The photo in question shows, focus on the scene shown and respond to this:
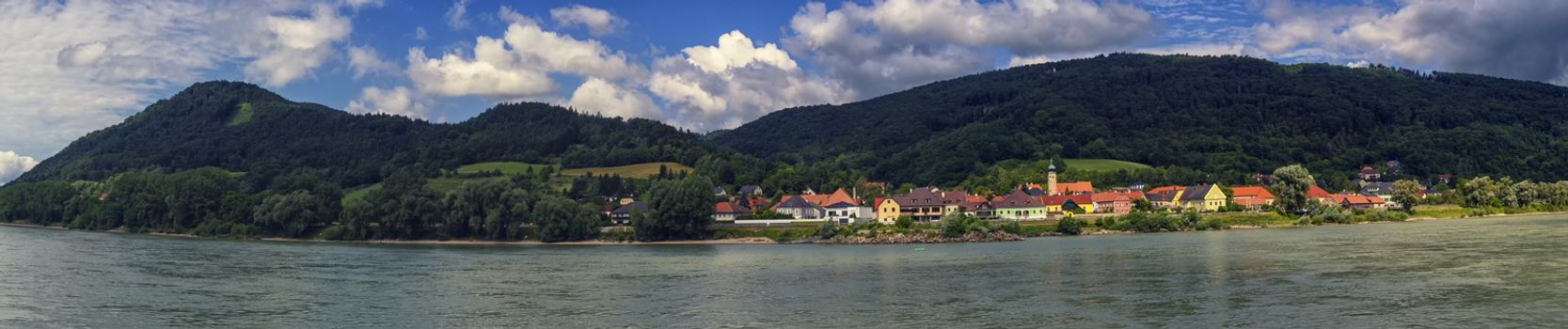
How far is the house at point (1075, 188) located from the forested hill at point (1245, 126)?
15400 millimetres

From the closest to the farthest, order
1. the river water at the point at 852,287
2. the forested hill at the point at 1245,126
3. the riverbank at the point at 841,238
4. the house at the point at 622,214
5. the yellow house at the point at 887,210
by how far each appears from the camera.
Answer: the river water at the point at 852,287 → the riverbank at the point at 841,238 → the house at the point at 622,214 → the yellow house at the point at 887,210 → the forested hill at the point at 1245,126

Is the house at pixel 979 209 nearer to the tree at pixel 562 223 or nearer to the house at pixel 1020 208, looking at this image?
the house at pixel 1020 208

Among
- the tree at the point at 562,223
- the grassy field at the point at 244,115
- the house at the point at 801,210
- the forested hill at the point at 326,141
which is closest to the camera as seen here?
the tree at the point at 562,223

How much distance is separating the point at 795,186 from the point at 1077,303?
262 ft

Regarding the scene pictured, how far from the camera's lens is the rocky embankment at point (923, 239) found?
63.6 metres

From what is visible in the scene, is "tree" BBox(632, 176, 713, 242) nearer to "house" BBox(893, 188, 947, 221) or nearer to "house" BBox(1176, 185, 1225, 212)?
"house" BBox(893, 188, 947, 221)

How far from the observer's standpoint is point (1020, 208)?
8525 cm

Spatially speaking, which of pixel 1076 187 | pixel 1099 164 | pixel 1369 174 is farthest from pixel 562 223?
pixel 1369 174

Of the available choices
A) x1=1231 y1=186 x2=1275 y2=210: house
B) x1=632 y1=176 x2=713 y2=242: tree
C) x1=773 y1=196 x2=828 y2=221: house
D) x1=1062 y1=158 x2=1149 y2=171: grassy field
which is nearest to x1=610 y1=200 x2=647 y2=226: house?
x1=773 y1=196 x2=828 y2=221: house

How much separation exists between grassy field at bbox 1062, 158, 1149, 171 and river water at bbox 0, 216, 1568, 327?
231ft

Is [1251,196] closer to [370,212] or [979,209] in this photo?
[979,209]

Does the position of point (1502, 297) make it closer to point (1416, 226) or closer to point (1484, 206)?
point (1416, 226)

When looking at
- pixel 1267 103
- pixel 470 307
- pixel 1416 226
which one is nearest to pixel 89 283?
pixel 470 307

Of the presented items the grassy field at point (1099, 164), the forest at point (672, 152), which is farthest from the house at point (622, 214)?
the grassy field at point (1099, 164)
